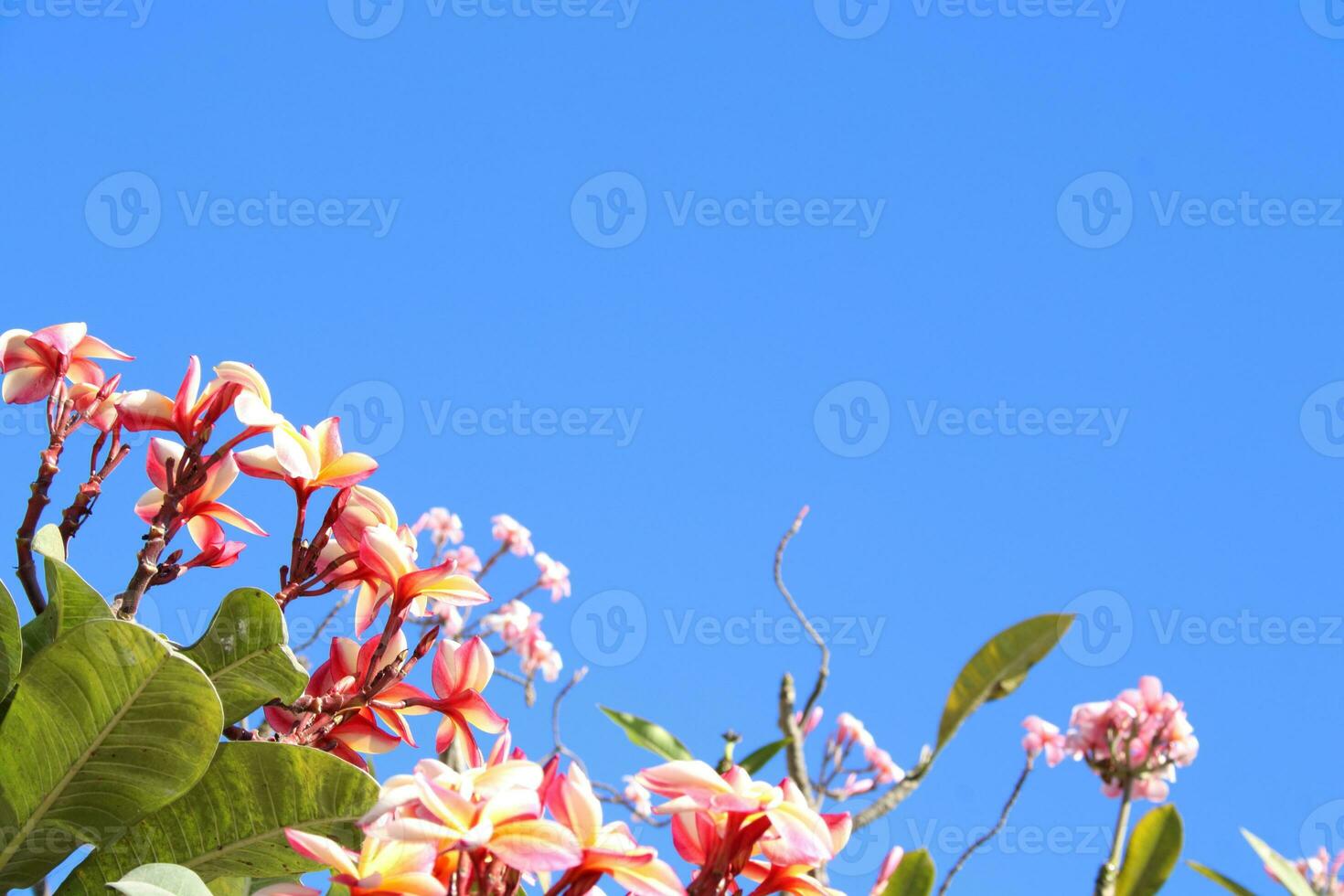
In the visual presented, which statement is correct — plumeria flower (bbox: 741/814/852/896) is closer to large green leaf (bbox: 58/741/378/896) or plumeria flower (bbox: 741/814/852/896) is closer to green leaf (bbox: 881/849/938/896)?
green leaf (bbox: 881/849/938/896)

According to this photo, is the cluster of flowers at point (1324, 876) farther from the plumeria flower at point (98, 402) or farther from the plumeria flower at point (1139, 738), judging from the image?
the plumeria flower at point (98, 402)

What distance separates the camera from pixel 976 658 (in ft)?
4.32

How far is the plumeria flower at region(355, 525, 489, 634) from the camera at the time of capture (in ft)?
2.96

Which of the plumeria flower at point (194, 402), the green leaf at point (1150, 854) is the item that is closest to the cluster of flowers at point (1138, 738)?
the green leaf at point (1150, 854)

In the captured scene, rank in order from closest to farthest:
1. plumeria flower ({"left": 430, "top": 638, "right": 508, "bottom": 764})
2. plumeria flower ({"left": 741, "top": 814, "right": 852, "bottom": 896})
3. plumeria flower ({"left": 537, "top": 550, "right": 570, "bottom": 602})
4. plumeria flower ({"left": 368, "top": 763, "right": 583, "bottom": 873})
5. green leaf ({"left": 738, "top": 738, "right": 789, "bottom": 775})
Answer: plumeria flower ({"left": 368, "top": 763, "right": 583, "bottom": 873}) < plumeria flower ({"left": 741, "top": 814, "right": 852, "bottom": 896}) < plumeria flower ({"left": 430, "top": 638, "right": 508, "bottom": 764}) < green leaf ({"left": 738, "top": 738, "right": 789, "bottom": 775}) < plumeria flower ({"left": 537, "top": 550, "right": 570, "bottom": 602})

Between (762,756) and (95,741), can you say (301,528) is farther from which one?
(762,756)

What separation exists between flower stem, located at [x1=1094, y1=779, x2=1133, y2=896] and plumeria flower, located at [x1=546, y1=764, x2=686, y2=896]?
54cm

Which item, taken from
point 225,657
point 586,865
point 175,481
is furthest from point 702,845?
point 175,481

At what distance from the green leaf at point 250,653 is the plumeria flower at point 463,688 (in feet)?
0.35

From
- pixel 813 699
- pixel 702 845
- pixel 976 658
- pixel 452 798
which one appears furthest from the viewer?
pixel 813 699

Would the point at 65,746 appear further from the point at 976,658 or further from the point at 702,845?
the point at 976,658

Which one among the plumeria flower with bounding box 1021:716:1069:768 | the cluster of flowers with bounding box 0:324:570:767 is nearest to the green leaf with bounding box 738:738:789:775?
the cluster of flowers with bounding box 0:324:570:767

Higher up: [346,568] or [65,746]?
[346,568]

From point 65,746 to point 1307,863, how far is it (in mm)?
3079
